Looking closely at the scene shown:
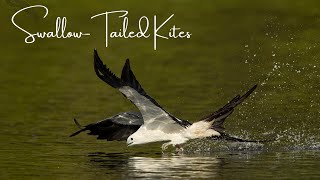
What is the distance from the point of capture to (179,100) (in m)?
23.8

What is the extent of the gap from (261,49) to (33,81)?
20.7 ft

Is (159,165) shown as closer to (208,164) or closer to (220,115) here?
(208,164)

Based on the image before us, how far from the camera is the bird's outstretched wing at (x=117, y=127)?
18.7 meters

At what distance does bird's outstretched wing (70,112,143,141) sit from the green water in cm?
22

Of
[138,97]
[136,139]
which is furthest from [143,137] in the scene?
[138,97]

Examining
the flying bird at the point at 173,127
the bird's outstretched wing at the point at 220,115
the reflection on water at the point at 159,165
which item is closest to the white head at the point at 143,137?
the flying bird at the point at 173,127

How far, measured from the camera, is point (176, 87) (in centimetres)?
2603

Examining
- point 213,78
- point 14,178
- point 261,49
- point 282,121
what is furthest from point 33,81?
point 14,178

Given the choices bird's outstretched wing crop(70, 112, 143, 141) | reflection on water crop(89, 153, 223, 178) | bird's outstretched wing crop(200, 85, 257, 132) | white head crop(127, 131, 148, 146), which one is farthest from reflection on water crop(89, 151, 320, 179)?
bird's outstretched wing crop(70, 112, 143, 141)

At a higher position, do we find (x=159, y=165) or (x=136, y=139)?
(x=136, y=139)

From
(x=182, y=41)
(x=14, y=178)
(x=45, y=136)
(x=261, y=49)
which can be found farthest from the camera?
(x=182, y=41)

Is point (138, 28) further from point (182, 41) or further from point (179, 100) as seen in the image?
point (179, 100)

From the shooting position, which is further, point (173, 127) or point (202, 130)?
point (173, 127)

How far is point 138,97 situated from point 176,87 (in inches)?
345
